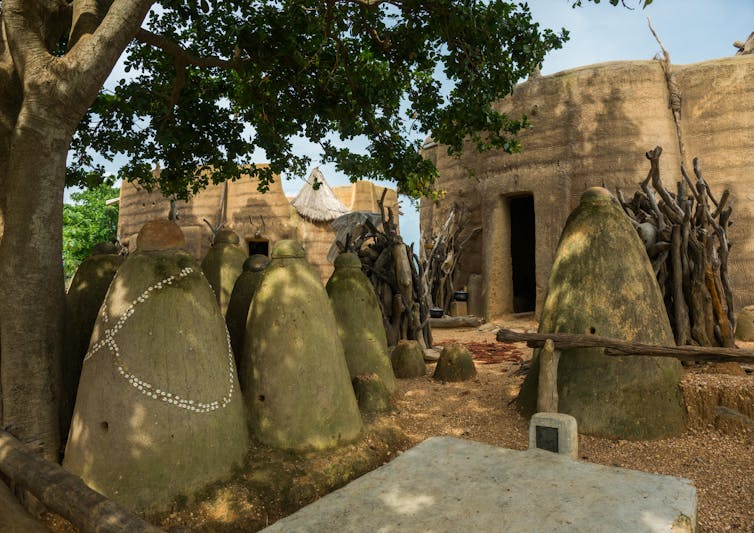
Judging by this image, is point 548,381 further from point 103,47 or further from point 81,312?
point 103,47

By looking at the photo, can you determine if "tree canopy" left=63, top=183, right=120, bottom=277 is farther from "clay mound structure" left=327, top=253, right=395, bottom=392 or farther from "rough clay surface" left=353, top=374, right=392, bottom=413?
"rough clay surface" left=353, top=374, right=392, bottom=413

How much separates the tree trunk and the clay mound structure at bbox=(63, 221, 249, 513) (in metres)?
0.54

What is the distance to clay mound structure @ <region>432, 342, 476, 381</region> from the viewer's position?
7.81 m

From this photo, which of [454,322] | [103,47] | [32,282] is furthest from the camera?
[454,322]

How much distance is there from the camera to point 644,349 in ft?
16.3

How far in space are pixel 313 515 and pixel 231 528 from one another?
3.32ft

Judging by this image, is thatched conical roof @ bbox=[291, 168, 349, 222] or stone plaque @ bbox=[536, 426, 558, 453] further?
thatched conical roof @ bbox=[291, 168, 349, 222]

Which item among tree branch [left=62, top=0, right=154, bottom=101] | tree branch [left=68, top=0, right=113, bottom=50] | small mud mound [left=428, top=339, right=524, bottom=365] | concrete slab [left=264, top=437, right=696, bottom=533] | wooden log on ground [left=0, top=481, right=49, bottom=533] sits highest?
tree branch [left=68, top=0, right=113, bottom=50]

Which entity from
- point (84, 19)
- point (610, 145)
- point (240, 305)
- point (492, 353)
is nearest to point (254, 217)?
point (610, 145)

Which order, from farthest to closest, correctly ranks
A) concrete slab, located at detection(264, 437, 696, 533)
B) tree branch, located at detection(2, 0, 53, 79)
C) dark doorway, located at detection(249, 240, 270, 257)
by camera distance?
dark doorway, located at detection(249, 240, 270, 257), tree branch, located at detection(2, 0, 53, 79), concrete slab, located at detection(264, 437, 696, 533)

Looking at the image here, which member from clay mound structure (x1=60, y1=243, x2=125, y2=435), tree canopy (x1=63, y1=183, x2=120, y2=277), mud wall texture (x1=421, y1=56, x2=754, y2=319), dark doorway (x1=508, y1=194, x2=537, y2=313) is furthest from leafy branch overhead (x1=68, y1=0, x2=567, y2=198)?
tree canopy (x1=63, y1=183, x2=120, y2=277)

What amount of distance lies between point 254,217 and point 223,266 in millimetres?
17276

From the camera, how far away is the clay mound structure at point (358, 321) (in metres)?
6.66

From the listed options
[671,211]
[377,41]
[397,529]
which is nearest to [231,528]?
[397,529]
